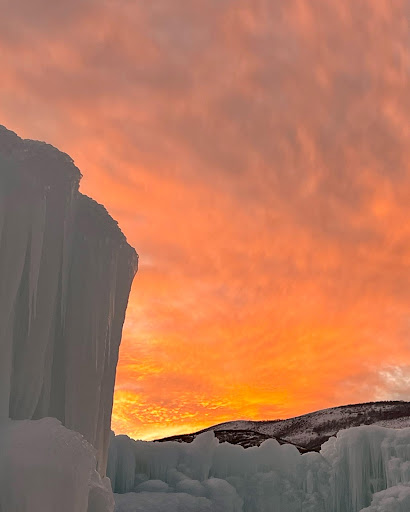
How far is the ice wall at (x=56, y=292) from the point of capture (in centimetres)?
901

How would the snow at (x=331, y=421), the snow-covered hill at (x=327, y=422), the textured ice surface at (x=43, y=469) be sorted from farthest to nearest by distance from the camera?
the snow at (x=331, y=421) → the snow-covered hill at (x=327, y=422) → the textured ice surface at (x=43, y=469)

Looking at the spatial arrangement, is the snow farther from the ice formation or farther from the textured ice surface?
the textured ice surface

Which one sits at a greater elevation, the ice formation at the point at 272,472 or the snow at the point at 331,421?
the snow at the point at 331,421

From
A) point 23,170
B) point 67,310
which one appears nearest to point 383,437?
point 67,310

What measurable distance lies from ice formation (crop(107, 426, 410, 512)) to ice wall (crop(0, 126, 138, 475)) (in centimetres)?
1016

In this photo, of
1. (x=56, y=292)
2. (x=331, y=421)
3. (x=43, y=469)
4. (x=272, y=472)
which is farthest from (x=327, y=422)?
(x=43, y=469)

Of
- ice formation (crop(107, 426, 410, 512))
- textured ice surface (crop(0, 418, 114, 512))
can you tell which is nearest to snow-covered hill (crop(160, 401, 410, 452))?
ice formation (crop(107, 426, 410, 512))

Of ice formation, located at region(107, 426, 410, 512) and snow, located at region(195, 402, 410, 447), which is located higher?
snow, located at region(195, 402, 410, 447)

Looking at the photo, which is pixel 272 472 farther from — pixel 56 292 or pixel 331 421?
pixel 331 421

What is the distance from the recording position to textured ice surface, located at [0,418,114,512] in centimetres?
689

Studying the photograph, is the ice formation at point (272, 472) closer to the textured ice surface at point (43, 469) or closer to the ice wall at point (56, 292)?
the ice wall at point (56, 292)

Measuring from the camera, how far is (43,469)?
695 cm

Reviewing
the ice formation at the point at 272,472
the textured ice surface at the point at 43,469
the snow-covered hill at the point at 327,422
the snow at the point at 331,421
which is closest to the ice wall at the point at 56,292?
the textured ice surface at the point at 43,469

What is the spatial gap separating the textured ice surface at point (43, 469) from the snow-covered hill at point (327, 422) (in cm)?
5225
